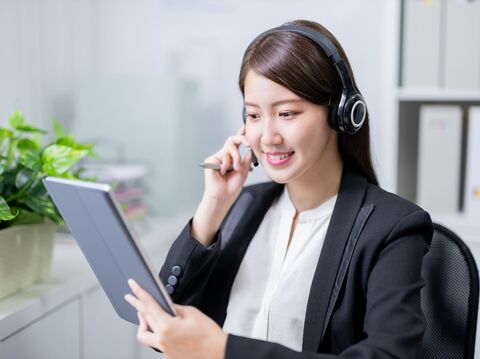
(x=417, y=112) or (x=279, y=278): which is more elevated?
(x=417, y=112)

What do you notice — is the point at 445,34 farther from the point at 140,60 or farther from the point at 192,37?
the point at 140,60

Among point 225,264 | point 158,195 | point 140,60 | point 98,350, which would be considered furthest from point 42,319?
point 140,60

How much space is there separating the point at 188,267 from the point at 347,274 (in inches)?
11.8

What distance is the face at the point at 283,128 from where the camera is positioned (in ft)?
3.70

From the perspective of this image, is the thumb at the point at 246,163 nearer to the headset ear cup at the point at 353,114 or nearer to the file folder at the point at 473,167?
the headset ear cup at the point at 353,114

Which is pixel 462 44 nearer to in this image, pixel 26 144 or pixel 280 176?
pixel 280 176

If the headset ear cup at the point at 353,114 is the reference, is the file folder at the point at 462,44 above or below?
above

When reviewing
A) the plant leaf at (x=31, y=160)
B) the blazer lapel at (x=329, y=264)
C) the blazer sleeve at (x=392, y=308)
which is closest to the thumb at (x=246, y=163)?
the blazer lapel at (x=329, y=264)

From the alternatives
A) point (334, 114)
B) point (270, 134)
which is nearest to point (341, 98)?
point (334, 114)

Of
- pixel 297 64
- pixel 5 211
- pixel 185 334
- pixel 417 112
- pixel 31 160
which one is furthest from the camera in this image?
pixel 417 112

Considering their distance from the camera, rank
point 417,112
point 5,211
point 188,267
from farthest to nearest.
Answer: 1. point 417,112
2. point 5,211
3. point 188,267

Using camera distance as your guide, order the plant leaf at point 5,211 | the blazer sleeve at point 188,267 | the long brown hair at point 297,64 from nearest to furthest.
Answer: the long brown hair at point 297,64 < the blazer sleeve at point 188,267 < the plant leaf at point 5,211

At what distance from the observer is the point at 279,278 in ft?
4.03

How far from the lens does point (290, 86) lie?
1108 mm
